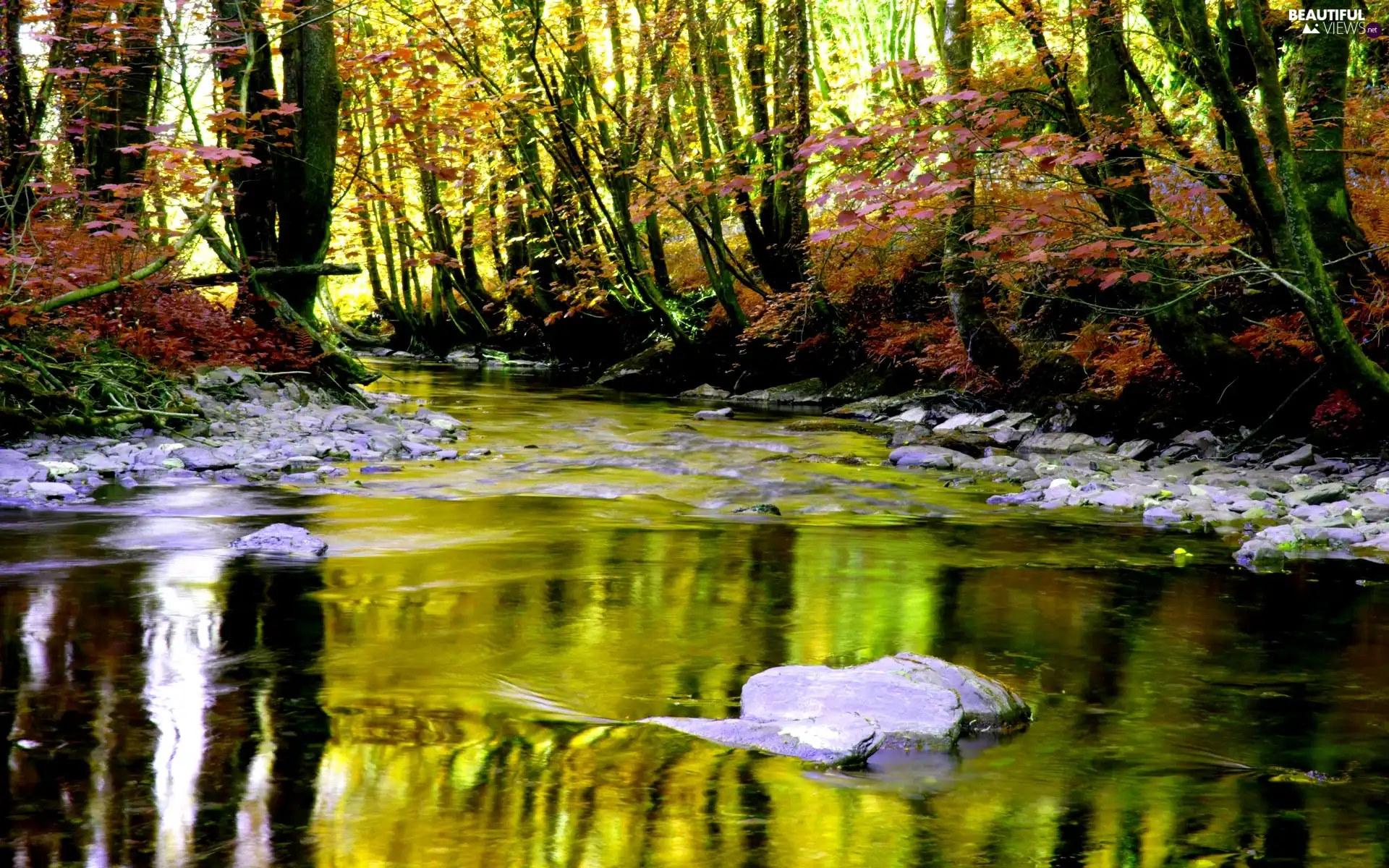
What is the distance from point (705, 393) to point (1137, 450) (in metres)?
8.31

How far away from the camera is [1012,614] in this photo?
4.41 metres

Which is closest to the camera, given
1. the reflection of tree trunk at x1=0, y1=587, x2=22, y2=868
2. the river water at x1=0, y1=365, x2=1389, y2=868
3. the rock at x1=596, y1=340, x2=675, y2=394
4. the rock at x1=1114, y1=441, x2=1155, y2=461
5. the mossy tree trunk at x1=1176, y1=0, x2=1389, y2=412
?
the reflection of tree trunk at x1=0, y1=587, x2=22, y2=868

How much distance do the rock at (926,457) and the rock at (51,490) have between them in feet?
18.9

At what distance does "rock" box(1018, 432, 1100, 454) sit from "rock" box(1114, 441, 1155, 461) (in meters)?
0.43

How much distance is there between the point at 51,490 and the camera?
6.40m

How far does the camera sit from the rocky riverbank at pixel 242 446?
6.91 m

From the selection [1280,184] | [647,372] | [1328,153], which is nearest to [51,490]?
[1280,184]

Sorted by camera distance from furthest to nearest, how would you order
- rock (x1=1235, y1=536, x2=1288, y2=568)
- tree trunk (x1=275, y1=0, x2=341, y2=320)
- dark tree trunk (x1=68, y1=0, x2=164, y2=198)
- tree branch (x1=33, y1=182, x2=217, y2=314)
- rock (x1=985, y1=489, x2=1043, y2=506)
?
tree trunk (x1=275, y1=0, x2=341, y2=320) < dark tree trunk (x1=68, y1=0, x2=164, y2=198) < tree branch (x1=33, y1=182, x2=217, y2=314) < rock (x1=985, y1=489, x2=1043, y2=506) < rock (x1=1235, y1=536, x2=1288, y2=568)

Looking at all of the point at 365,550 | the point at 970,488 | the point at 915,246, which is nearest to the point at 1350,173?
the point at 970,488

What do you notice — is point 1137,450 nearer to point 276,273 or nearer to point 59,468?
point 59,468

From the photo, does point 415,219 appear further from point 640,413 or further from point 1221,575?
point 1221,575

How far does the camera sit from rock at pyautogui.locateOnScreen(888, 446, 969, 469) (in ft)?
30.2

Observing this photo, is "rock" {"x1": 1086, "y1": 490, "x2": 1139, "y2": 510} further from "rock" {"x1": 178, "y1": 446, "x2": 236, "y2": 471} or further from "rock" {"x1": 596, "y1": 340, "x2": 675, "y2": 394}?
"rock" {"x1": 596, "y1": 340, "x2": 675, "y2": 394}

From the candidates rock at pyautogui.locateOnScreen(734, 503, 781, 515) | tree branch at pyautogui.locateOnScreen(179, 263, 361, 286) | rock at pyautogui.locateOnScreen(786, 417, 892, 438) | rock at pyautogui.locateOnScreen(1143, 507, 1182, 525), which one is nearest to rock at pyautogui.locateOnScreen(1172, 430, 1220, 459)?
rock at pyautogui.locateOnScreen(1143, 507, 1182, 525)
